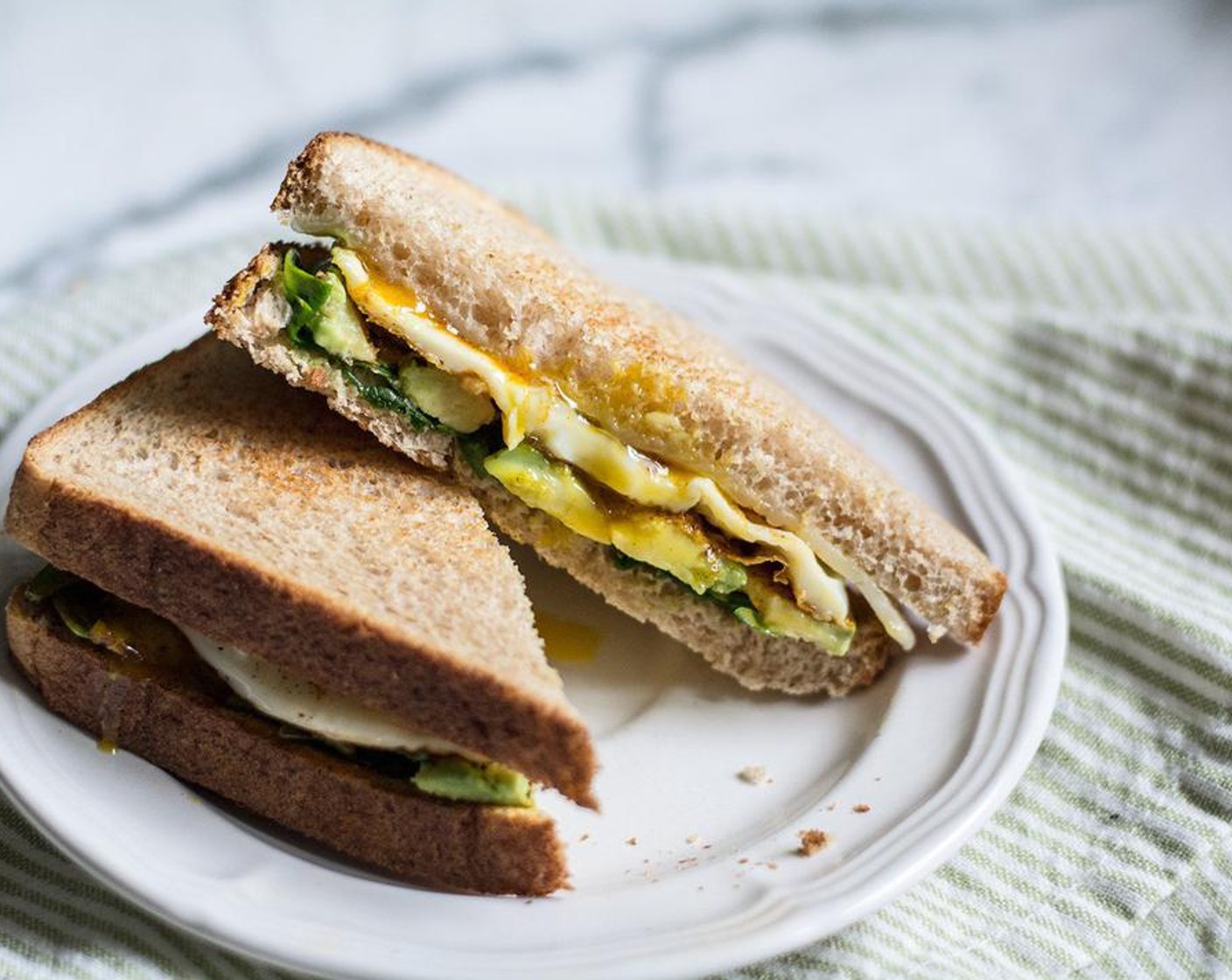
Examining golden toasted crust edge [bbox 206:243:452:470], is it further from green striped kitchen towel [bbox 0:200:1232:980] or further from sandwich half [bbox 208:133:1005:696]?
green striped kitchen towel [bbox 0:200:1232:980]

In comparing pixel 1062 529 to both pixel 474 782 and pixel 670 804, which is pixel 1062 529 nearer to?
pixel 670 804

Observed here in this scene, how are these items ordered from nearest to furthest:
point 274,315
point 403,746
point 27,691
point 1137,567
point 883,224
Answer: point 403,746 < point 27,691 < point 274,315 < point 1137,567 < point 883,224

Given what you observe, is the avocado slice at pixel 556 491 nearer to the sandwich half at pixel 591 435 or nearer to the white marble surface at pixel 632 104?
the sandwich half at pixel 591 435

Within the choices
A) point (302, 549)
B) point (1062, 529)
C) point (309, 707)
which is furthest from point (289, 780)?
point (1062, 529)

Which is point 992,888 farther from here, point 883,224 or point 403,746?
point 883,224

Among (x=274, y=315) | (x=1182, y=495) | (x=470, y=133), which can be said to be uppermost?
(x=274, y=315)

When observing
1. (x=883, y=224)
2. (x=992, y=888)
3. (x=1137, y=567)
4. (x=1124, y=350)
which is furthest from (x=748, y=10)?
(x=992, y=888)
